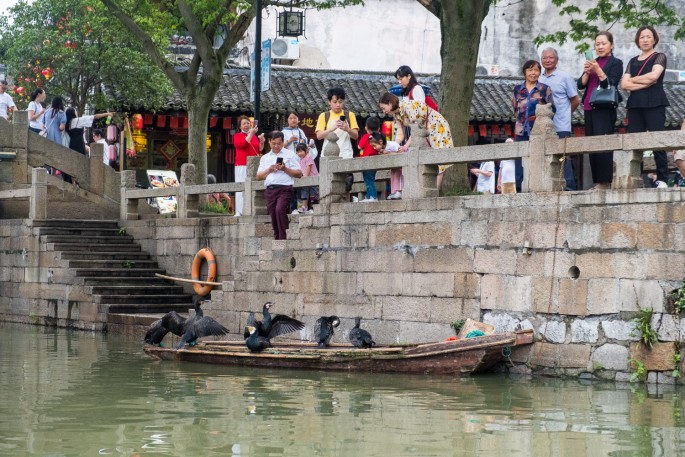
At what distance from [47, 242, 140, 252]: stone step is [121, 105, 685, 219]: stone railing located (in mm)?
4168

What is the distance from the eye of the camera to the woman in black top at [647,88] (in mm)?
13414

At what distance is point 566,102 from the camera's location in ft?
47.2

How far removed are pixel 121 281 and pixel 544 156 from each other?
9708mm

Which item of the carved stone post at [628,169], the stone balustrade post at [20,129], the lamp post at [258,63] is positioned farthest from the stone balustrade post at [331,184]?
the stone balustrade post at [20,129]

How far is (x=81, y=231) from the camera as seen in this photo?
876 inches

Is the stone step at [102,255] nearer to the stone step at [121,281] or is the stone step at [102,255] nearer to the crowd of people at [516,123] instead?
the stone step at [121,281]

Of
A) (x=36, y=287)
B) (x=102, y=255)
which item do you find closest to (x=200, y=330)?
(x=102, y=255)

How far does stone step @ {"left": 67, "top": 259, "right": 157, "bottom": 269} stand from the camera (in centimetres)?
2133

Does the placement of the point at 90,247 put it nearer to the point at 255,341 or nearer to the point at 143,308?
the point at 143,308

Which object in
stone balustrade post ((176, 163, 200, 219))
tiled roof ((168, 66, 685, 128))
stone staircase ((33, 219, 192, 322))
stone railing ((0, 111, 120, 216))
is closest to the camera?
stone balustrade post ((176, 163, 200, 219))

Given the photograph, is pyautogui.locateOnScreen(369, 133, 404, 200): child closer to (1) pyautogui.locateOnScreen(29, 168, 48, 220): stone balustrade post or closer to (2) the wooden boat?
(2) the wooden boat

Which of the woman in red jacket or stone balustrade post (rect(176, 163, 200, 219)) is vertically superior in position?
the woman in red jacket

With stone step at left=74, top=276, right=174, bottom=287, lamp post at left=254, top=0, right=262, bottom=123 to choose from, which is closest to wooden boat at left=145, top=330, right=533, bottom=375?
stone step at left=74, top=276, right=174, bottom=287

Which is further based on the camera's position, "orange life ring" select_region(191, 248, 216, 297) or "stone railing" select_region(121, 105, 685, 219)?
"orange life ring" select_region(191, 248, 216, 297)
